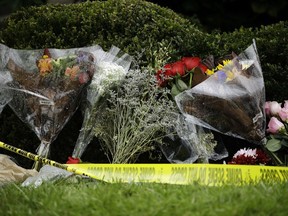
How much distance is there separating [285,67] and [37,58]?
6.07 ft

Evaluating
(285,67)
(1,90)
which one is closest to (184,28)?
(285,67)

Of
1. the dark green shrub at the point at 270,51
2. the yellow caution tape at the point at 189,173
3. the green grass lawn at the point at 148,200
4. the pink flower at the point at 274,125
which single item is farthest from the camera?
the dark green shrub at the point at 270,51

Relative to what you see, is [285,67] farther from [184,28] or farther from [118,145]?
[118,145]

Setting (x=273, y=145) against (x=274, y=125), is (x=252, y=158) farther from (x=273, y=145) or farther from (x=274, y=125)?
(x=274, y=125)

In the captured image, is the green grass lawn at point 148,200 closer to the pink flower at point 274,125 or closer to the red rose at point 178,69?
the pink flower at point 274,125

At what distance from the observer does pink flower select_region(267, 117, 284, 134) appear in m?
4.42

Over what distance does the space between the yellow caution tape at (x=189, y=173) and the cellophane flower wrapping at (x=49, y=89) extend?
0.53 metres

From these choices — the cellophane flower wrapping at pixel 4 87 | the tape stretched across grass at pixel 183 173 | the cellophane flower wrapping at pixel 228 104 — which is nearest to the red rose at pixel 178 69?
the cellophane flower wrapping at pixel 228 104

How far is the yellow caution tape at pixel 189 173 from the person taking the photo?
12.2ft

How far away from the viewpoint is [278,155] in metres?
4.42

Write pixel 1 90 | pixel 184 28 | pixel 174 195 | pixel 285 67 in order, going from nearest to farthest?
1. pixel 174 195
2. pixel 1 90
3. pixel 285 67
4. pixel 184 28

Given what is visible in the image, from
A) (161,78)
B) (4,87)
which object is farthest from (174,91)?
(4,87)

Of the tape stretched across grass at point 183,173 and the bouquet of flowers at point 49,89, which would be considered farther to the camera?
the bouquet of flowers at point 49,89

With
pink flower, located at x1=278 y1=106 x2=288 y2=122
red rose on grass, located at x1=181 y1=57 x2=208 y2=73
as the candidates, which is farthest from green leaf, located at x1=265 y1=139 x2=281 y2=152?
red rose on grass, located at x1=181 y1=57 x2=208 y2=73
